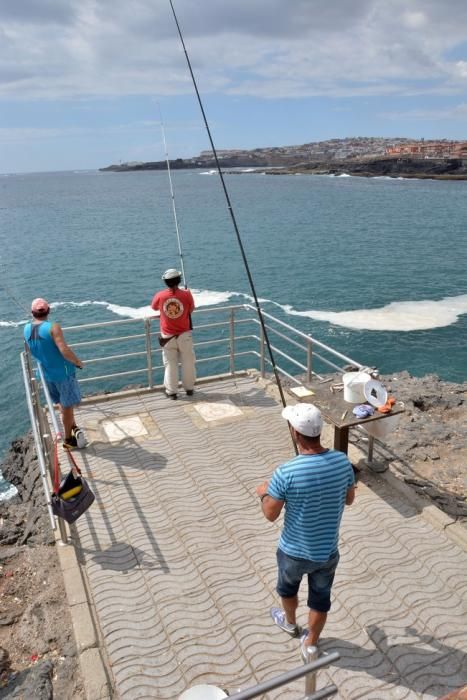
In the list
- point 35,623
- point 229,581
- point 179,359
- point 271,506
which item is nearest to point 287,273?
point 179,359

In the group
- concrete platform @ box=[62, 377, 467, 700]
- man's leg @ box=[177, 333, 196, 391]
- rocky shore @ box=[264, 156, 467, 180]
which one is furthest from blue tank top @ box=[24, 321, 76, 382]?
rocky shore @ box=[264, 156, 467, 180]

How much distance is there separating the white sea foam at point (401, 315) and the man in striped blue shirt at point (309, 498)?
2286cm

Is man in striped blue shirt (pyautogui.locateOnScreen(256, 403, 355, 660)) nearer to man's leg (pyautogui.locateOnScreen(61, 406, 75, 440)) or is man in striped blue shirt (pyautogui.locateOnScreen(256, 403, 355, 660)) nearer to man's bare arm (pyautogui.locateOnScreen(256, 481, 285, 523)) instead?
man's bare arm (pyautogui.locateOnScreen(256, 481, 285, 523))

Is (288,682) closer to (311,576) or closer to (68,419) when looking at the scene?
(311,576)

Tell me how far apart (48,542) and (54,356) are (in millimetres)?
2334

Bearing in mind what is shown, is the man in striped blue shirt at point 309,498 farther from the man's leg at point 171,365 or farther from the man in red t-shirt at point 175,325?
the man's leg at point 171,365

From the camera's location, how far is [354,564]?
5.70 metres

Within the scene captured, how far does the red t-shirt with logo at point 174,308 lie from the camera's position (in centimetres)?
871

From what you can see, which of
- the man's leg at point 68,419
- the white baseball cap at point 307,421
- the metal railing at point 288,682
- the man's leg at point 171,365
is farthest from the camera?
the man's leg at point 171,365

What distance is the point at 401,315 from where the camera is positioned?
92.1 ft

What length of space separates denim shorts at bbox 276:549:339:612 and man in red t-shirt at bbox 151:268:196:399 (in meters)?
5.11

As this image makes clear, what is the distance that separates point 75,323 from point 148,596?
24950 mm

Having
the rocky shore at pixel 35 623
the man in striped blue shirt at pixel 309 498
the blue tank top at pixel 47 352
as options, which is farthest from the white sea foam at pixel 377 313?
the man in striped blue shirt at pixel 309 498

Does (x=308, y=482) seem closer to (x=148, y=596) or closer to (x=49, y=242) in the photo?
(x=148, y=596)
